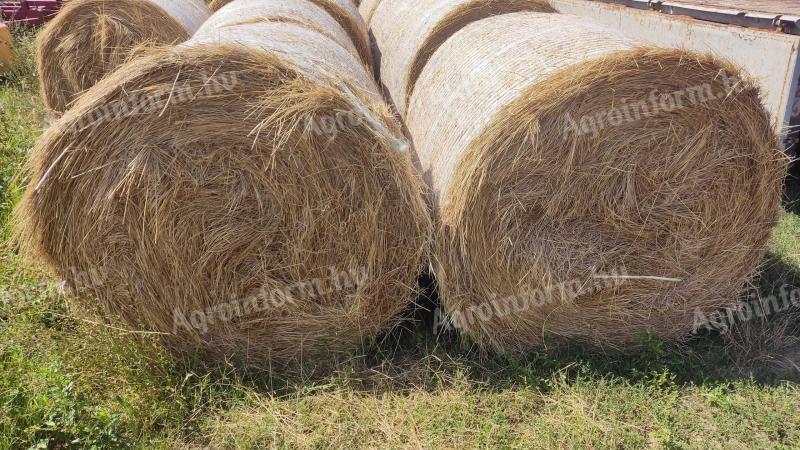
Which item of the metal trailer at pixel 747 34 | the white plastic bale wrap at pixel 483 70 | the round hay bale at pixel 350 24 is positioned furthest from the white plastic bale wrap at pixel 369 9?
the white plastic bale wrap at pixel 483 70

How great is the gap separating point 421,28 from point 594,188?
2055mm

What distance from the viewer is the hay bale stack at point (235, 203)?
8.55 ft

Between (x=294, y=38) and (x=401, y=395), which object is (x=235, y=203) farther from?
(x=401, y=395)

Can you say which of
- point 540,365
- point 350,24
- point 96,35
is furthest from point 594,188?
point 96,35

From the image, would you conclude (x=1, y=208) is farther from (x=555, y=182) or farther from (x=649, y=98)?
(x=649, y=98)

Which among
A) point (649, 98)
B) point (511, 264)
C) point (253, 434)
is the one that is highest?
point (649, 98)

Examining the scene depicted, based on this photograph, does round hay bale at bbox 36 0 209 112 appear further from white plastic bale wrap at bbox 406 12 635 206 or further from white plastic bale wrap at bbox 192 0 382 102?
white plastic bale wrap at bbox 406 12 635 206

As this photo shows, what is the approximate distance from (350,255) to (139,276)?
3.54 feet

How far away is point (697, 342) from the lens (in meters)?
3.34

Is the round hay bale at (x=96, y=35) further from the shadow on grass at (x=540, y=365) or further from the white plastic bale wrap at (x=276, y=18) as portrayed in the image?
the shadow on grass at (x=540, y=365)

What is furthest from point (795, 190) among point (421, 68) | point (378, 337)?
point (378, 337)

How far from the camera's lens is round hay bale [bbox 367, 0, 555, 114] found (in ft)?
13.0

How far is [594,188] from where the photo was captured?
2900 millimetres

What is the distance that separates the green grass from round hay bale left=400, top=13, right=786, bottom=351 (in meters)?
0.24
